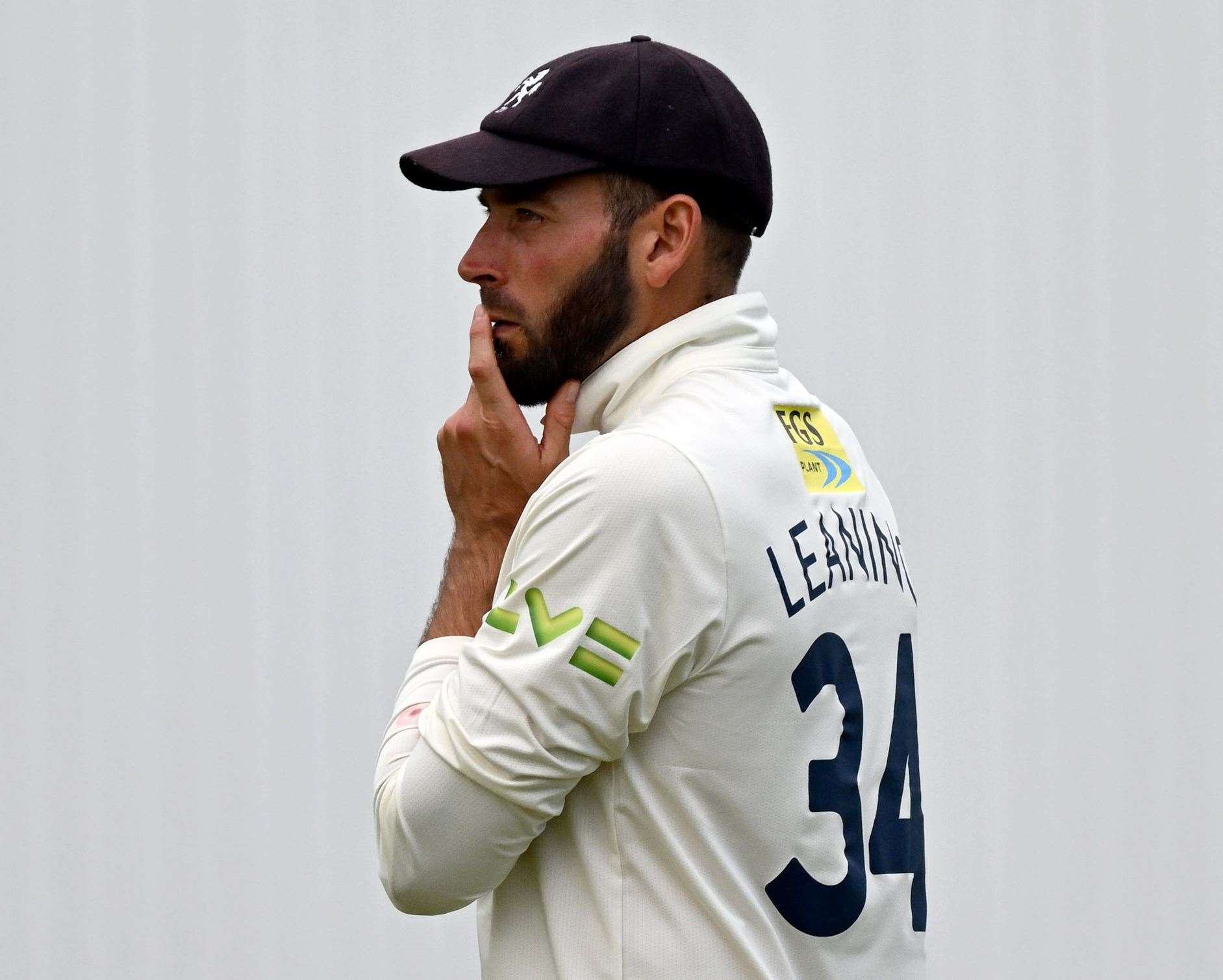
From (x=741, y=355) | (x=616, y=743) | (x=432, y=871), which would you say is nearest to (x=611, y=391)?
(x=741, y=355)

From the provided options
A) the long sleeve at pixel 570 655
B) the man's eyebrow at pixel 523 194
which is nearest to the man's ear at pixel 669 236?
the man's eyebrow at pixel 523 194

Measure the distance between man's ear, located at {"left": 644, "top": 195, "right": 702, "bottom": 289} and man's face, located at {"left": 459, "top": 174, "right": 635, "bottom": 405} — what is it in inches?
1.3

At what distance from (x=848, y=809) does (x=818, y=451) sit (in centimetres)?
42

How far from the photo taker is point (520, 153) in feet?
5.86

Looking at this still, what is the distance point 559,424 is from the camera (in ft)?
6.19

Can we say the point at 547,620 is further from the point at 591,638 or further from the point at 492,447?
the point at 492,447

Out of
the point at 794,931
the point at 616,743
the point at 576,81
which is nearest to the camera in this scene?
the point at 616,743

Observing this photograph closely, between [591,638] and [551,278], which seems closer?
[591,638]

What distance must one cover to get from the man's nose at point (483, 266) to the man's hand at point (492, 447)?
0.13 feet

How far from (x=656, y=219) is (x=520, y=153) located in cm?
18

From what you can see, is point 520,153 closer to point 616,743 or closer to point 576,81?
point 576,81

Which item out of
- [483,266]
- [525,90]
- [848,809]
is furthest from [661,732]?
[525,90]

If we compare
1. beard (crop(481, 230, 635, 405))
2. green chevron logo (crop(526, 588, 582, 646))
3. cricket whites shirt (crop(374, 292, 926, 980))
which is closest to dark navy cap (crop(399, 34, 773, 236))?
beard (crop(481, 230, 635, 405))

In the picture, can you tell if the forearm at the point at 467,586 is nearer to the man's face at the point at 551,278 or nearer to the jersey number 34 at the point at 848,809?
the man's face at the point at 551,278
